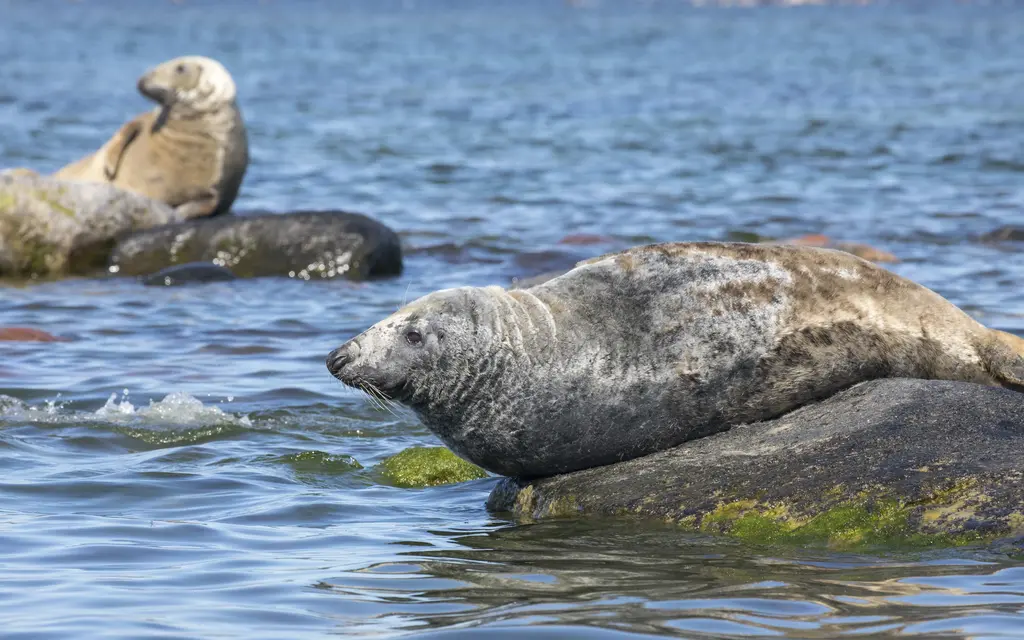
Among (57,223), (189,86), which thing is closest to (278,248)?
(57,223)

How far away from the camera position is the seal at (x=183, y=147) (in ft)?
52.2

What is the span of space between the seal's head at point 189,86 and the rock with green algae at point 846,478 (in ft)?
32.5

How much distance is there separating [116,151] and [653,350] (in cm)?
1042

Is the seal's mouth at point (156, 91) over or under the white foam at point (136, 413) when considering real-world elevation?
over

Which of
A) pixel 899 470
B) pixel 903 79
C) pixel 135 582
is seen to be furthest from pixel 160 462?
pixel 903 79

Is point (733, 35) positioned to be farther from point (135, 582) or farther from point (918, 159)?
point (135, 582)

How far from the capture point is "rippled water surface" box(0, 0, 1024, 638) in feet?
17.5

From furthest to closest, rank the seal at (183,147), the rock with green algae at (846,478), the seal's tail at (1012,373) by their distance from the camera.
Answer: the seal at (183,147)
the seal's tail at (1012,373)
the rock with green algae at (846,478)

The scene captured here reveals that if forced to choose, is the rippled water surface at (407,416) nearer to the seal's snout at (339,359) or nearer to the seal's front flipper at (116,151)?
the seal's snout at (339,359)

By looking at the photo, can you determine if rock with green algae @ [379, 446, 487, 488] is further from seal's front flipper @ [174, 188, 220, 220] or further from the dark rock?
seal's front flipper @ [174, 188, 220, 220]

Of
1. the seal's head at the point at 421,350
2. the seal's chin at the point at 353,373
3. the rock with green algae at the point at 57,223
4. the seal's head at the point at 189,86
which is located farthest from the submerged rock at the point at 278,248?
the seal's chin at the point at 353,373

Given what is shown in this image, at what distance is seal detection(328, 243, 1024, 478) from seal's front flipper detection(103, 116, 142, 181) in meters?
9.85

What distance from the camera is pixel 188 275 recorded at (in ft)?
44.5

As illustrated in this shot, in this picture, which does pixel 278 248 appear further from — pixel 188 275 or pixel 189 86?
pixel 189 86
